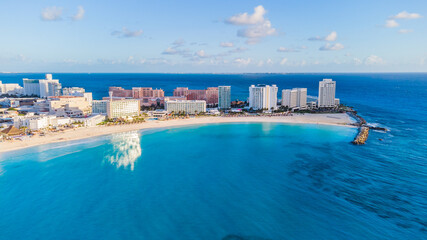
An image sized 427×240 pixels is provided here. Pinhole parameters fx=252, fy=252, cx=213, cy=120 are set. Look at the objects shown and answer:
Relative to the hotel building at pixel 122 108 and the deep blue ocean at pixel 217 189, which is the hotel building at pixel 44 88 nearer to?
the hotel building at pixel 122 108

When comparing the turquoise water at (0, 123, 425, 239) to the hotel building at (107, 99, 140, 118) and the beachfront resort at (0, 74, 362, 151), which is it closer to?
the beachfront resort at (0, 74, 362, 151)

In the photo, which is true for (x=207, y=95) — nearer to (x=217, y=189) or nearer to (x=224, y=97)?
(x=224, y=97)

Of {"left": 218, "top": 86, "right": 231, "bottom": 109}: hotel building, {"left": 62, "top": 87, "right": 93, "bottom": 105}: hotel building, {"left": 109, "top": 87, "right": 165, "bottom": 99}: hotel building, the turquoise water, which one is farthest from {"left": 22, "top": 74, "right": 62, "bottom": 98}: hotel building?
the turquoise water

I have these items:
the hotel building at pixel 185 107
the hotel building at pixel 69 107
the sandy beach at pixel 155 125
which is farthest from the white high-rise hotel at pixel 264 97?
the hotel building at pixel 69 107

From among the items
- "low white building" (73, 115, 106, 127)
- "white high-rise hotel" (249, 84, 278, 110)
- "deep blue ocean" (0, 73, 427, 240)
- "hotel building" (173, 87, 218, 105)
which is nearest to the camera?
"deep blue ocean" (0, 73, 427, 240)

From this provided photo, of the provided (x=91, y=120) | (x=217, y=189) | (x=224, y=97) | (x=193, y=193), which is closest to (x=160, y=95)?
(x=224, y=97)

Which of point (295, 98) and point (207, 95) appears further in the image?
point (207, 95)
